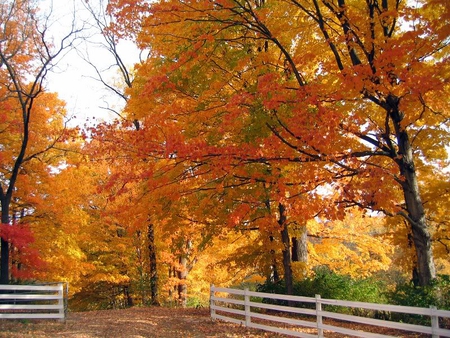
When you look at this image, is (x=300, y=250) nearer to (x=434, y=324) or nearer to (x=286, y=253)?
(x=286, y=253)

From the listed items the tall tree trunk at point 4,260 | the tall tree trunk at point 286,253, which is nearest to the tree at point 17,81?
the tall tree trunk at point 4,260

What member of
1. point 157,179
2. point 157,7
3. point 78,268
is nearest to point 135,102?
point 157,179

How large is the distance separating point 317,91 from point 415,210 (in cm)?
362

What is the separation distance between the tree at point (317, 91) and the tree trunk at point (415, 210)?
0.02m

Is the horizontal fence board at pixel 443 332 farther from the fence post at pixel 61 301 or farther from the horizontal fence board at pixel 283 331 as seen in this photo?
the fence post at pixel 61 301

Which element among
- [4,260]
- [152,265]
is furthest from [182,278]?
[4,260]

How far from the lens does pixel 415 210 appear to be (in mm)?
9398

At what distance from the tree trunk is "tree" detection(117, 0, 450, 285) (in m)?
0.02

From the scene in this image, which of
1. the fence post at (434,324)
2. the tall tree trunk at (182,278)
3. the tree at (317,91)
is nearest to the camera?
the fence post at (434,324)

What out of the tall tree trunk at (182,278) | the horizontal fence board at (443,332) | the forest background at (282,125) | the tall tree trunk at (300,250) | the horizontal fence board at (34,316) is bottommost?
the tall tree trunk at (182,278)

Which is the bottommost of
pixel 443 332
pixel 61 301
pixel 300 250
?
pixel 61 301

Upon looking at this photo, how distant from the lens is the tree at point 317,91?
8.25 m

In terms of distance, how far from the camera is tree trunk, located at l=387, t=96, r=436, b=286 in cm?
927

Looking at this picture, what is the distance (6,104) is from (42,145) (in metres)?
2.38
